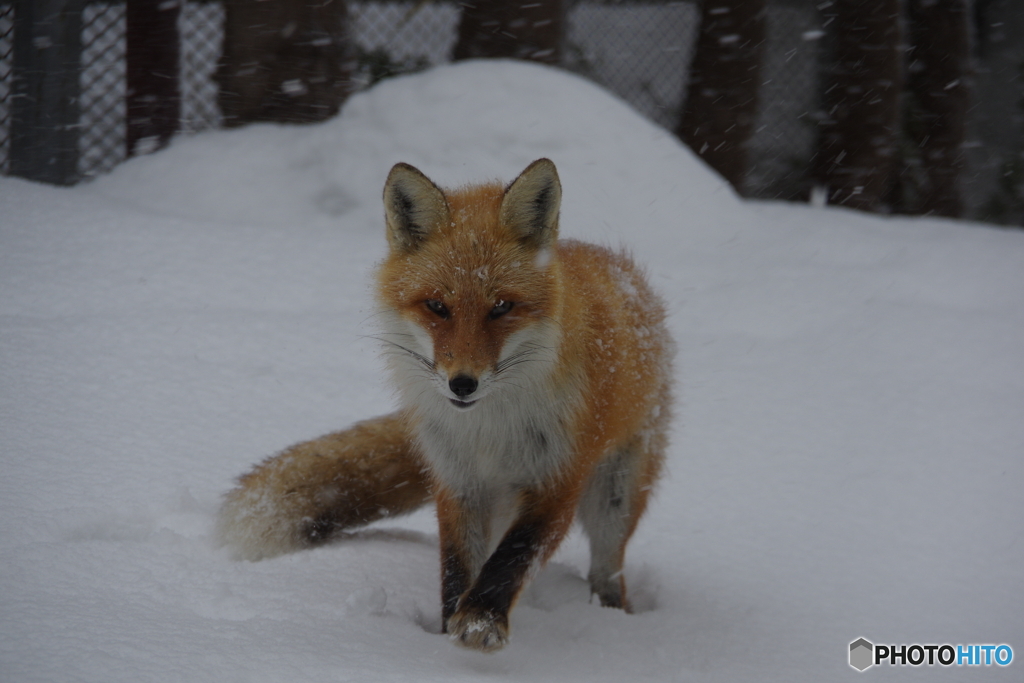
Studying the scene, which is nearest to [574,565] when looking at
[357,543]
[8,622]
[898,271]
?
[357,543]

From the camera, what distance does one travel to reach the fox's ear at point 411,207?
2.07 meters

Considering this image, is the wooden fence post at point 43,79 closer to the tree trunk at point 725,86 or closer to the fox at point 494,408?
the fox at point 494,408

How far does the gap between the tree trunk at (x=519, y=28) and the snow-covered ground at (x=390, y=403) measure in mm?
714

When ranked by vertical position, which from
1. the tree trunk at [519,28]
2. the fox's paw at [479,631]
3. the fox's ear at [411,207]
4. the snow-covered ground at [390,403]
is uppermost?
the fox's ear at [411,207]

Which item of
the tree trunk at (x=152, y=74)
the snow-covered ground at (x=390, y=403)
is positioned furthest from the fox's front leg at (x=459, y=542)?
the tree trunk at (x=152, y=74)

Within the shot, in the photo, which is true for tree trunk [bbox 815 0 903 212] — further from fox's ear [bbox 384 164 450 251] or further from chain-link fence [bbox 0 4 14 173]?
chain-link fence [bbox 0 4 14 173]

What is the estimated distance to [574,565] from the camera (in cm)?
296

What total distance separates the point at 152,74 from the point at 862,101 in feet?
21.1

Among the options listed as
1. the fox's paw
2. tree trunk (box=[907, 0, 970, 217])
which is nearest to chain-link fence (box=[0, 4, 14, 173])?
the fox's paw

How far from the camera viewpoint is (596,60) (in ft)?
25.8

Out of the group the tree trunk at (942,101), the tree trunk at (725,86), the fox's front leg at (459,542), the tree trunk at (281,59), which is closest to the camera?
the fox's front leg at (459,542)

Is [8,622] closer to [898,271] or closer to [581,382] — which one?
[581,382]

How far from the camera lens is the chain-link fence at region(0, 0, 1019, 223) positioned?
5309 mm

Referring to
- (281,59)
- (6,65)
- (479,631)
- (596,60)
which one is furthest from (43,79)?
(596,60)
